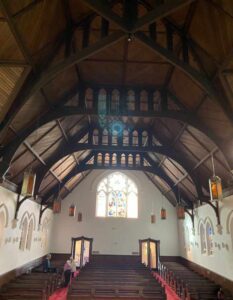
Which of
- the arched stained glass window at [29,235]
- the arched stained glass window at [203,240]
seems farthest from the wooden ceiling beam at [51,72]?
the arched stained glass window at [203,240]

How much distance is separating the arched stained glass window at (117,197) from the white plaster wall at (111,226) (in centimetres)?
39

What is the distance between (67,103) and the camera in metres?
9.11

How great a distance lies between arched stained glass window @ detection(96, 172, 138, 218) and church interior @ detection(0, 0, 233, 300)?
1171 mm

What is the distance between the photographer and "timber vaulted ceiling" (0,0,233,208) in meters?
5.22

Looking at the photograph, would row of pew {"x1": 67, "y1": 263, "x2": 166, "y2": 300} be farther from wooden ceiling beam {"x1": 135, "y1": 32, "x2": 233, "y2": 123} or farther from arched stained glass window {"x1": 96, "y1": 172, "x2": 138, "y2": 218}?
arched stained glass window {"x1": 96, "y1": 172, "x2": 138, "y2": 218}

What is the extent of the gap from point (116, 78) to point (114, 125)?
3.50m

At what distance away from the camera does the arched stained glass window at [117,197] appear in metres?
18.7

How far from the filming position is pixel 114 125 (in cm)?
1177

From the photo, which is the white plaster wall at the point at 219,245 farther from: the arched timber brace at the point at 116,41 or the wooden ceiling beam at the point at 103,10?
the wooden ceiling beam at the point at 103,10

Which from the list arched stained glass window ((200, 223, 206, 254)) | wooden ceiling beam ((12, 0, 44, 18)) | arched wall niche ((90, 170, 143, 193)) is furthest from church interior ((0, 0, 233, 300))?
arched wall niche ((90, 170, 143, 193))

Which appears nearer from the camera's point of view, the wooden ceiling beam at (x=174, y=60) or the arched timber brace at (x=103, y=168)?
the wooden ceiling beam at (x=174, y=60)

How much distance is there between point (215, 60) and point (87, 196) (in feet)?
48.9

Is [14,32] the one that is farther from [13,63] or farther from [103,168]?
[103,168]

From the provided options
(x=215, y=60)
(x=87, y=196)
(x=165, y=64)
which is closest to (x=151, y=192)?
(x=87, y=196)
